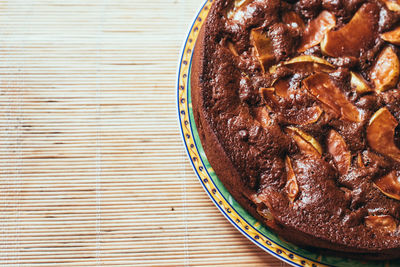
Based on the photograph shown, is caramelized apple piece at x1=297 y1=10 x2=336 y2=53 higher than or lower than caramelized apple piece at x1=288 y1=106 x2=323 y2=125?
higher

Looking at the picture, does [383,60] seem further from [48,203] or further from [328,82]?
[48,203]

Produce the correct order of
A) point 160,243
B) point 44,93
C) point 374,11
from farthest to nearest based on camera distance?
point 44,93, point 160,243, point 374,11

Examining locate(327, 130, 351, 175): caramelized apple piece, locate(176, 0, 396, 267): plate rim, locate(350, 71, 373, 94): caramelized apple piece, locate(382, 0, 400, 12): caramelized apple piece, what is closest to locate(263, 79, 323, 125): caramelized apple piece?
locate(327, 130, 351, 175): caramelized apple piece

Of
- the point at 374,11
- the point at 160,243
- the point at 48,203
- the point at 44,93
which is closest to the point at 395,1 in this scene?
the point at 374,11

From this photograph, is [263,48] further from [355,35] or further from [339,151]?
[339,151]

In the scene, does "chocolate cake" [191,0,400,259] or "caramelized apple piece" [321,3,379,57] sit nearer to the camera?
"chocolate cake" [191,0,400,259]

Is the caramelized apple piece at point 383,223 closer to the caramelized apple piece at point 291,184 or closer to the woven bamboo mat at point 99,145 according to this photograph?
the caramelized apple piece at point 291,184

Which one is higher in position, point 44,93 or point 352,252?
point 44,93

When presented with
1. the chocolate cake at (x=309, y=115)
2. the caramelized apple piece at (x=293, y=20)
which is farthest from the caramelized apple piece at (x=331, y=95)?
the caramelized apple piece at (x=293, y=20)

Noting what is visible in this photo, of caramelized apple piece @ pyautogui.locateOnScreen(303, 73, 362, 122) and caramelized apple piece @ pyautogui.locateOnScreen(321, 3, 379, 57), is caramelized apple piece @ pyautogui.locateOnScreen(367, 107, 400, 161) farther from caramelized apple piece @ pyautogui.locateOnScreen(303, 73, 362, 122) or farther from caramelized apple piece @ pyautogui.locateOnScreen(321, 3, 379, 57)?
caramelized apple piece @ pyautogui.locateOnScreen(321, 3, 379, 57)
